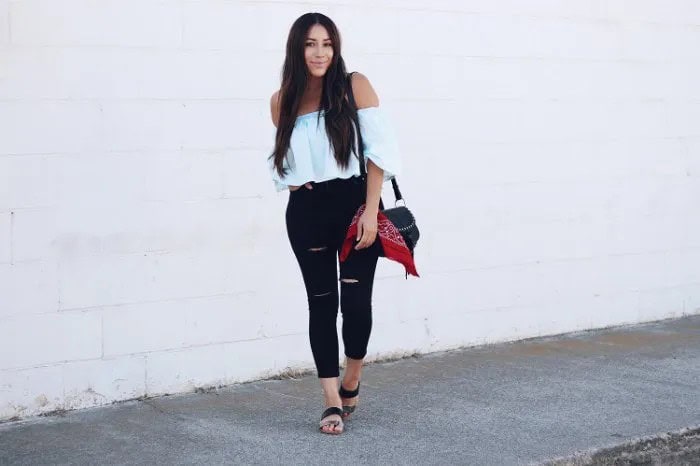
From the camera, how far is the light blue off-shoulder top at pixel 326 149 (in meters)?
4.96

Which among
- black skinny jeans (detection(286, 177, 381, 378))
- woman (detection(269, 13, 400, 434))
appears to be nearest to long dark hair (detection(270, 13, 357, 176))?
woman (detection(269, 13, 400, 434))

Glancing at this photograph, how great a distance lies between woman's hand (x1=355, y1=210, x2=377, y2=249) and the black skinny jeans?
104mm

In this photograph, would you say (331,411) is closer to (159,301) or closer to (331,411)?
(331,411)

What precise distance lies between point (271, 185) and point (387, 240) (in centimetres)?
135

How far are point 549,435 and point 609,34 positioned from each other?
3.39 m

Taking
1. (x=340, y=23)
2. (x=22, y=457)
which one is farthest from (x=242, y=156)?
(x=22, y=457)

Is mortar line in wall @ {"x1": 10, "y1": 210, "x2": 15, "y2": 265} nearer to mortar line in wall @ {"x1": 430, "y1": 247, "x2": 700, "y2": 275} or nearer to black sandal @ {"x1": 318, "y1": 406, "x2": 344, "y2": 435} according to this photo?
black sandal @ {"x1": 318, "y1": 406, "x2": 344, "y2": 435}

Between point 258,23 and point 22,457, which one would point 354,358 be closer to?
point 22,457

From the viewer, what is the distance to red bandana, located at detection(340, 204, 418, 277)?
4.98 metres

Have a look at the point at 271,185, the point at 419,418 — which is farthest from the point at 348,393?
the point at 271,185

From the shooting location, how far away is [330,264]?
5.12 m

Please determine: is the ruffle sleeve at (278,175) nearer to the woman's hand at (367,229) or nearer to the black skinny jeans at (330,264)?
the black skinny jeans at (330,264)

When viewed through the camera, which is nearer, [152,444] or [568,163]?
[152,444]

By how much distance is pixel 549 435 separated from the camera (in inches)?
204
